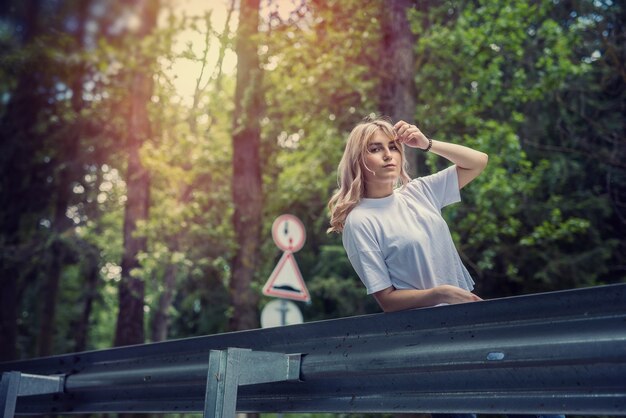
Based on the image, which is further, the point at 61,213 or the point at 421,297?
the point at 61,213

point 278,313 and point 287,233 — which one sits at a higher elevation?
point 287,233

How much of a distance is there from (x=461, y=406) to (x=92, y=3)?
17.6 m

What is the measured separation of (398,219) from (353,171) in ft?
1.08

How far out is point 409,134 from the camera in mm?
3227

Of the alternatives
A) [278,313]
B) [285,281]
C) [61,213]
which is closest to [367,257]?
[285,281]

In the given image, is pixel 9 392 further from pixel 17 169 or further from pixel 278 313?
pixel 17 169

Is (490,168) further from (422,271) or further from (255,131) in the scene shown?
(422,271)

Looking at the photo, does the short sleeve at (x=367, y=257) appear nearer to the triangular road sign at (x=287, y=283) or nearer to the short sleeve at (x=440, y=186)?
the short sleeve at (x=440, y=186)

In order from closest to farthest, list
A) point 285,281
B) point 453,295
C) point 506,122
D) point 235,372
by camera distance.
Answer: point 235,372, point 453,295, point 285,281, point 506,122

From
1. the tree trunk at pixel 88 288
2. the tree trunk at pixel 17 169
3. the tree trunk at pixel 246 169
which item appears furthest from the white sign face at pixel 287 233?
the tree trunk at pixel 17 169

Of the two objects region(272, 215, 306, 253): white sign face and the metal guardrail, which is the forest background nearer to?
region(272, 215, 306, 253): white sign face

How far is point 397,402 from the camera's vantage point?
2.45 m

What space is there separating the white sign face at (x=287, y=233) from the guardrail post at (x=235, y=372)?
25.6 feet

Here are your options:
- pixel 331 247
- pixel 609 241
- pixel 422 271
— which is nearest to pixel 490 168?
pixel 609 241
